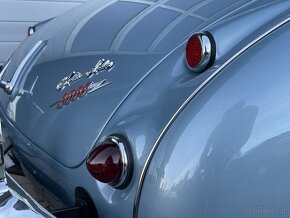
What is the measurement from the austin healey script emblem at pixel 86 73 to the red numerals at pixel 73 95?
5 cm

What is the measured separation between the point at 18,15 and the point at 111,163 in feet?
15.0

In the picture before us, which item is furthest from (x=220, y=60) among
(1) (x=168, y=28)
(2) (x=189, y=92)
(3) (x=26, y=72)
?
(3) (x=26, y=72)

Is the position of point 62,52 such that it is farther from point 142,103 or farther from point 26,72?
point 142,103

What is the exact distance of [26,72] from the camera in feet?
7.68

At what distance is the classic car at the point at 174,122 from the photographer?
137cm

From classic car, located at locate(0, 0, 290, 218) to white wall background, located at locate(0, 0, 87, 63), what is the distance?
3.95 m

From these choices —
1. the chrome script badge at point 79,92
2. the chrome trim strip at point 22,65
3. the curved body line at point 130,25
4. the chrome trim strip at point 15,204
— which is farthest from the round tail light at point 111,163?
the chrome trim strip at point 22,65

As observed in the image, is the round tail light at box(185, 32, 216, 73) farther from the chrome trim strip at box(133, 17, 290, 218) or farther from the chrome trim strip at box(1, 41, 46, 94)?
the chrome trim strip at box(1, 41, 46, 94)

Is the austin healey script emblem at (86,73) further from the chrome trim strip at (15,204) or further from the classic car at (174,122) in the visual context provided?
the chrome trim strip at (15,204)

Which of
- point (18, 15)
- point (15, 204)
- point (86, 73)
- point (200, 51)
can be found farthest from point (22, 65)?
point (18, 15)

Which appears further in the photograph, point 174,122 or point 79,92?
point 79,92

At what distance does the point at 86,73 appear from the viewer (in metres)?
1.91

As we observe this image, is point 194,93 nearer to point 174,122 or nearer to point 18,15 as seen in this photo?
point 174,122

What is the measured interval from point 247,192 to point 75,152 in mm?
680
